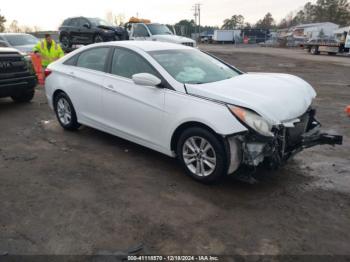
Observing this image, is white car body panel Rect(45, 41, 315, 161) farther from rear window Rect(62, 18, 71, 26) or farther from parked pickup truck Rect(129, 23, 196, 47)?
rear window Rect(62, 18, 71, 26)

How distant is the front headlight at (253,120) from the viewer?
364cm

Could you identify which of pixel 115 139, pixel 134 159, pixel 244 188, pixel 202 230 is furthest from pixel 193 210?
pixel 115 139

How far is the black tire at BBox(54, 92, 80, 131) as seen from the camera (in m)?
5.88

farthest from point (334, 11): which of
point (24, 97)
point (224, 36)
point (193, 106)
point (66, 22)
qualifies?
point (193, 106)

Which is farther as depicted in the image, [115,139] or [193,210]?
[115,139]

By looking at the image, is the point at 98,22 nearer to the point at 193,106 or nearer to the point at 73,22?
the point at 73,22

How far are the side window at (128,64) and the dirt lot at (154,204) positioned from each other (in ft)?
3.93

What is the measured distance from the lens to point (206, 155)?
4.00 meters

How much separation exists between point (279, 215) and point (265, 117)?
1.02m

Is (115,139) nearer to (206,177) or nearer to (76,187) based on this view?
(76,187)

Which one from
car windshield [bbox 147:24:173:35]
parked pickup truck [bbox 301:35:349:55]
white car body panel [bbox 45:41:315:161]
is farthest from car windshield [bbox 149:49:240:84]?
parked pickup truck [bbox 301:35:349:55]

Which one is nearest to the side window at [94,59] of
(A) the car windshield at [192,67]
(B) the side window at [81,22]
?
(A) the car windshield at [192,67]

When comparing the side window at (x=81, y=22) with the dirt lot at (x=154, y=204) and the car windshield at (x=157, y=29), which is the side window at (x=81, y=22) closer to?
the car windshield at (x=157, y=29)

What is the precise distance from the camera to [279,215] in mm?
3471
